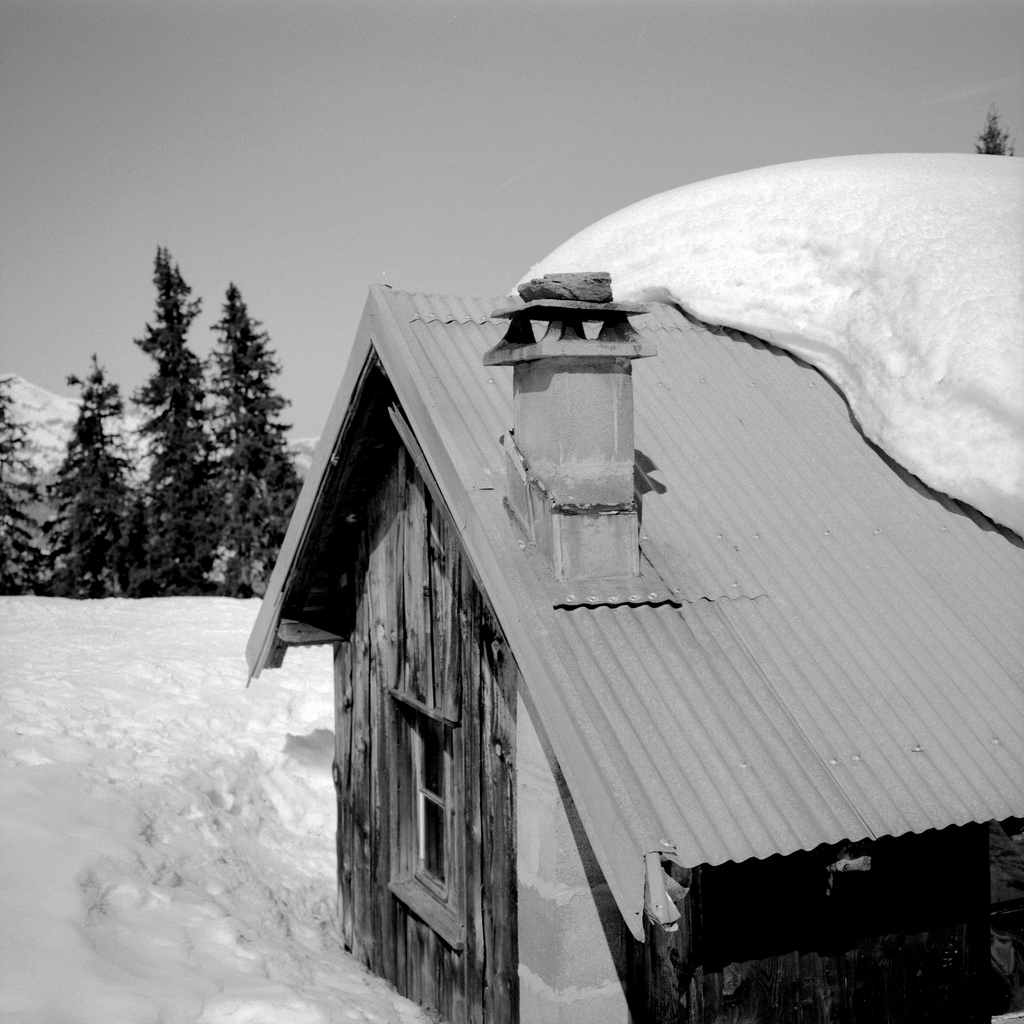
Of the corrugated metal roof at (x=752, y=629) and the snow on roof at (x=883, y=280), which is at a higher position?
the snow on roof at (x=883, y=280)

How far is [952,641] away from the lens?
3.98 m

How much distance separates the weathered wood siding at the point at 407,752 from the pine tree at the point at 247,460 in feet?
69.1

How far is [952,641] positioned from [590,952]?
6.18 feet

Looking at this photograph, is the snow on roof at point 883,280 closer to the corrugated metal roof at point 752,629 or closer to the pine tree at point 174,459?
the corrugated metal roof at point 752,629

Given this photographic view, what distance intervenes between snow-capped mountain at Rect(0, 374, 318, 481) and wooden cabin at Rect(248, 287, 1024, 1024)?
1462cm

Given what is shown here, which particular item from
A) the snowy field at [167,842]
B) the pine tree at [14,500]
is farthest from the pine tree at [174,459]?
the snowy field at [167,842]

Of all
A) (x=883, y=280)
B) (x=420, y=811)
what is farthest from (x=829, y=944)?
(x=883, y=280)

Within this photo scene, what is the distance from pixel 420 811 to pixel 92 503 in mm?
23711

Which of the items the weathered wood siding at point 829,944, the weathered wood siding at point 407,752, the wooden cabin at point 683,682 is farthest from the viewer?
the weathered wood siding at point 407,752

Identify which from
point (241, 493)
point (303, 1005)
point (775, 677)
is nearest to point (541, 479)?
point (775, 677)

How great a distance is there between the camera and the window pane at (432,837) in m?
5.58

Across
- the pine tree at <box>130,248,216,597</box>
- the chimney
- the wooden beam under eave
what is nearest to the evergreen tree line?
the pine tree at <box>130,248,216,597</box>

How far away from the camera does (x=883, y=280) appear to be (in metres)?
5.37

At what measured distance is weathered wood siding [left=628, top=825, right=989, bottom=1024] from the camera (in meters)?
3.63
